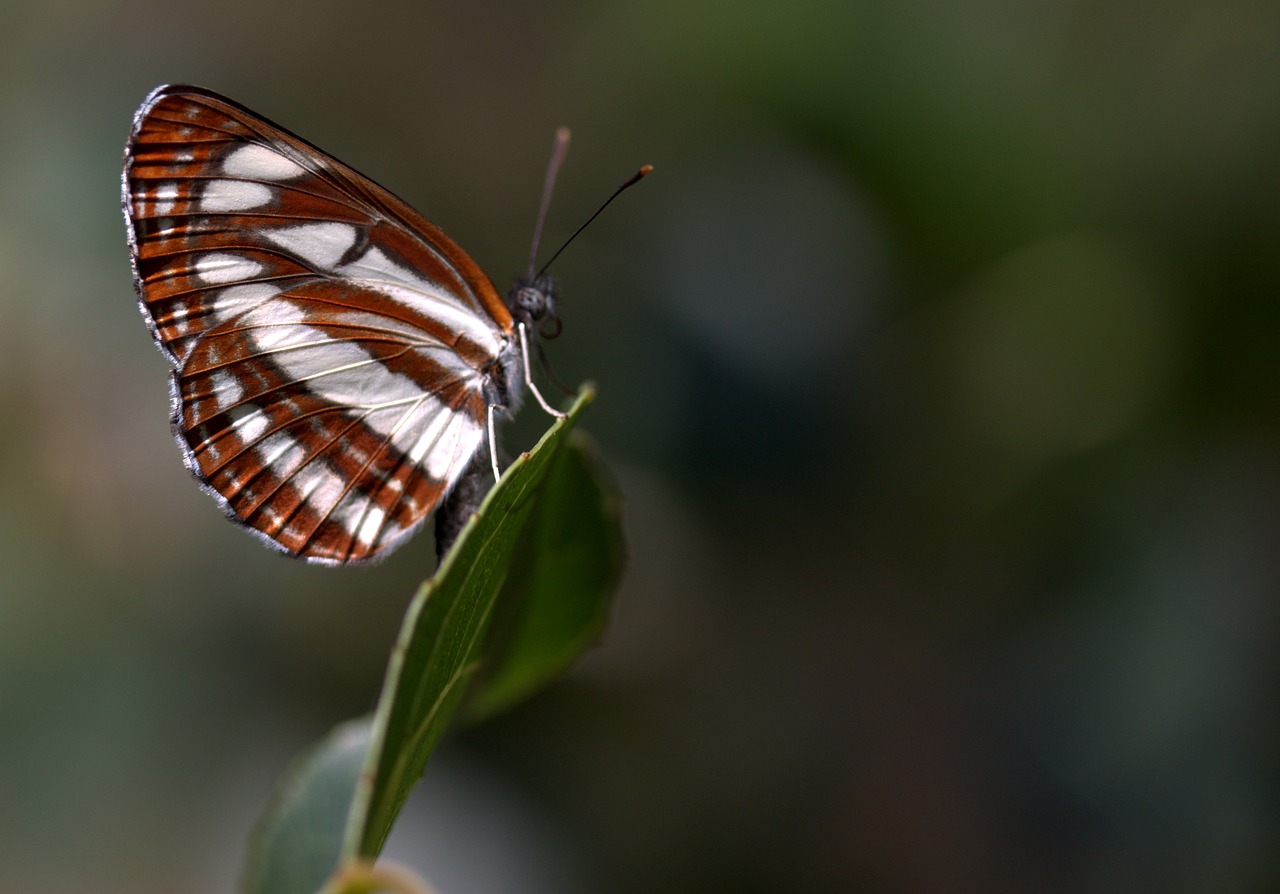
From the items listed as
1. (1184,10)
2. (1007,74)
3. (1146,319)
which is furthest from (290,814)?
(1184,10)

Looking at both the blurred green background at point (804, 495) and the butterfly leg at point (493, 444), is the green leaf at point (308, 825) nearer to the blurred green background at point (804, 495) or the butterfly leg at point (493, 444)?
the butterfly leg at point (493, 444)

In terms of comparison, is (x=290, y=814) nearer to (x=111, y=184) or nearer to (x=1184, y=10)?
(x=111, y=184)

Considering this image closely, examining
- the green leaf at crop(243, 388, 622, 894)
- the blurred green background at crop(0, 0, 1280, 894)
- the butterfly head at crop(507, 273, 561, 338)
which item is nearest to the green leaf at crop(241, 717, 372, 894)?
the green leaf at crop(243, 388, 622, 894)

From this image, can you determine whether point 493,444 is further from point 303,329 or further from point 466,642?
point 466,642

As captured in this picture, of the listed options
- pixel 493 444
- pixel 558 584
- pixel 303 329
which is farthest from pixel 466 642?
pixel 303 329

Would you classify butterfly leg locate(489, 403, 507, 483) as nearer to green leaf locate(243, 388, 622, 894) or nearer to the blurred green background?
green leaf locate(243, 388, 622, 894)

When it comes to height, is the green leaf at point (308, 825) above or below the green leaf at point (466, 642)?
below

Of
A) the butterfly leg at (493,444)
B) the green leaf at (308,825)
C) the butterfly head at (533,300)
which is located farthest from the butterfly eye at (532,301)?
the green leaf at (308,825)
